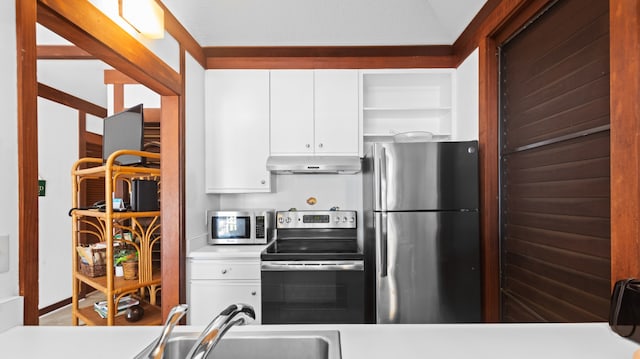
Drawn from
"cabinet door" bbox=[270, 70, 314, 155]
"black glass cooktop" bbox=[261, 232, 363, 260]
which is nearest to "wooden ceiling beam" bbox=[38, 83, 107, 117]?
"cabinet door" bbox=[270, 70, 314, 155]

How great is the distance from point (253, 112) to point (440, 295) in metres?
1.84

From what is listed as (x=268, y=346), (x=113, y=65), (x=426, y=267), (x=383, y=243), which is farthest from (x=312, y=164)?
(x=268, y=346)

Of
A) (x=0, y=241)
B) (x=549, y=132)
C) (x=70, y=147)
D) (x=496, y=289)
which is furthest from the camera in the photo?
(x=70, y=147)

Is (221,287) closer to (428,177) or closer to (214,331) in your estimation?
(428,177)

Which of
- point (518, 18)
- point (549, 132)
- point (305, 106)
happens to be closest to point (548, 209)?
point (549, 132)

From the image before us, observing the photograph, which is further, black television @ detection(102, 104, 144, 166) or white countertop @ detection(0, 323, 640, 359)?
black television @ detection(102, 104, 144, 166)

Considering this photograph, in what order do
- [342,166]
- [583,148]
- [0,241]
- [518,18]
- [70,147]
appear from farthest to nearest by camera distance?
1. [70,147]
2. [342,166]
3. [518,18]
4. [583,148]
5. [0,241]

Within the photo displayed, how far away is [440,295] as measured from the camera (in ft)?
7.38

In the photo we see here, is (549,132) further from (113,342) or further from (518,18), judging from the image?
(113,342)

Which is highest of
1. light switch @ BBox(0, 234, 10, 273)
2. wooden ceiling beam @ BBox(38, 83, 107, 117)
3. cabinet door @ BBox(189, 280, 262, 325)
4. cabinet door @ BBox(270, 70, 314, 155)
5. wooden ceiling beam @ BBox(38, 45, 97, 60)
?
wooden ceiling beam @ BBox(38, 45, 97, 60)

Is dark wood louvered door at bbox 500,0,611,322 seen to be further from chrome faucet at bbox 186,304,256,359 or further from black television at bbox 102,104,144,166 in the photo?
black television at bbox 102,104,144,166

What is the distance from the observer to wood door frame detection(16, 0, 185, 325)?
112cm

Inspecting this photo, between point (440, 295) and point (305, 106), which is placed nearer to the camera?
point (440, 295)


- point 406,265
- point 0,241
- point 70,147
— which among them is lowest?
point 406,265
